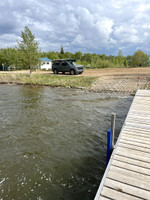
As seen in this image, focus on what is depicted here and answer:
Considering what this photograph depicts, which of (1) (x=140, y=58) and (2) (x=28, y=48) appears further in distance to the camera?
(1) (x=140, y=58)

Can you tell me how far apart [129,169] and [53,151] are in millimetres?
2796

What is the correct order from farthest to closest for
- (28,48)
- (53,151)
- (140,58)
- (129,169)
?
(140,58) → (28,48) → (53,151) → (129,169)

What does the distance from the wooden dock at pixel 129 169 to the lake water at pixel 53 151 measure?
3.20 feet

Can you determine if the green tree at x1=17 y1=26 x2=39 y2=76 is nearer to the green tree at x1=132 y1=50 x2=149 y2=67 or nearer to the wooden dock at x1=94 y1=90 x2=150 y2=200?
the wooden dock at x1=94 y1=90 x2=150 y2=200

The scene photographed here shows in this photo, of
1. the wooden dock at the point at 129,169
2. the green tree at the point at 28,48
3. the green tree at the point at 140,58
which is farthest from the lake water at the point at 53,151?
the green tree at the point at 140,58

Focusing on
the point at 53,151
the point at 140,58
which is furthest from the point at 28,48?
the point at 140,58

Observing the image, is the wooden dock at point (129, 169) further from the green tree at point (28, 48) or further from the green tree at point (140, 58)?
the green tree at point (140, 58)

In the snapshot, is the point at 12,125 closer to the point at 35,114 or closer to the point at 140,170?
the point at 35,114

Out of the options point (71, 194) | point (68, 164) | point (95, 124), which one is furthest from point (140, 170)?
point (95, 124)

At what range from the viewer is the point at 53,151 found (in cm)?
505

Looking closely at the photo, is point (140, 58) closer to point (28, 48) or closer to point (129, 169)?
point (28, 48)

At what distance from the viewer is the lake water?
3.63 metres

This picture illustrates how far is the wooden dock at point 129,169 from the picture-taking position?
99.7 inches

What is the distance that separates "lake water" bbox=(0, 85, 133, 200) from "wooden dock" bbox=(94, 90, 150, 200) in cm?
98
